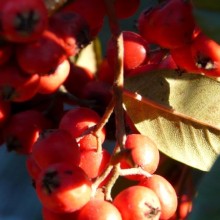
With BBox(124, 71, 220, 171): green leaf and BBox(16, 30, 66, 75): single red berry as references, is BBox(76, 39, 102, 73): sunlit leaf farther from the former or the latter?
BBox(16, 30, 66, 75): single red berry

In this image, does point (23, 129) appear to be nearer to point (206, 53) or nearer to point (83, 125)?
point (83, 125)

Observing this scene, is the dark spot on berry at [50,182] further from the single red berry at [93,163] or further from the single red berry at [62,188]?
the single red berry at [93,163]

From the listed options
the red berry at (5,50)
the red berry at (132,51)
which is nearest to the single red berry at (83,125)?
the red berry at (132,51)

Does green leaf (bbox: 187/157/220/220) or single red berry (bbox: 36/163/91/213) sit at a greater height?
green leaf (bbox: 187/157/220/220)

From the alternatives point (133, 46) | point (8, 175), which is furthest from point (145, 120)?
point (8, 175)

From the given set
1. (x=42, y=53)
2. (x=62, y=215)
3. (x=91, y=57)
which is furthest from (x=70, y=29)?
(x=91, y=57)

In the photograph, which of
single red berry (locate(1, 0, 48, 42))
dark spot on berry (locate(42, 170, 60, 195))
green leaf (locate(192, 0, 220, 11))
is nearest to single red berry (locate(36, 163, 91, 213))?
dark spot on berry (locate(42, 170, 60, 195))
